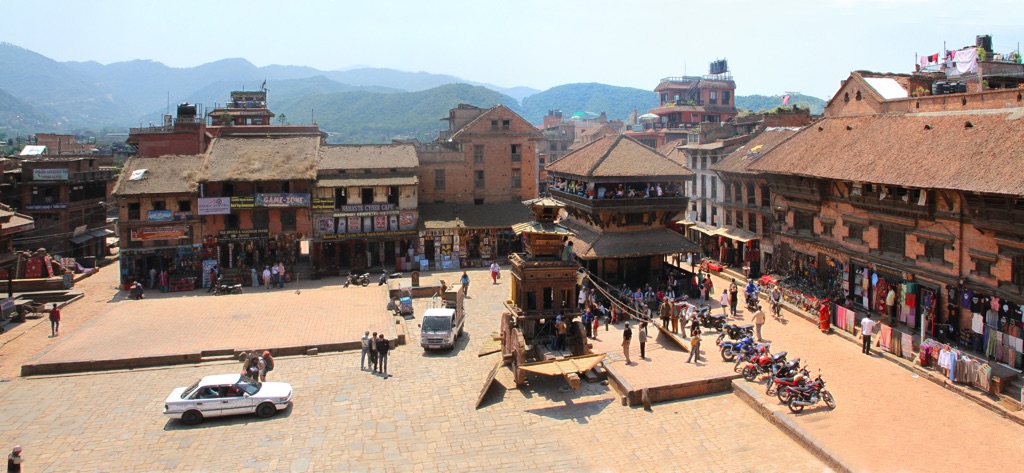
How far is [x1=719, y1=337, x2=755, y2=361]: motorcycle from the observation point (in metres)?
25.5

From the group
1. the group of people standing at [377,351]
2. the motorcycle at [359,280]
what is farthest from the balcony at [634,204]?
the group of people standing at [377,351]

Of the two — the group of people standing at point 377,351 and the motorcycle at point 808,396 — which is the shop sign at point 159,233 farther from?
the motorcycle at point 808,396

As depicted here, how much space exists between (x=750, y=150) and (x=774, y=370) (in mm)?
25809

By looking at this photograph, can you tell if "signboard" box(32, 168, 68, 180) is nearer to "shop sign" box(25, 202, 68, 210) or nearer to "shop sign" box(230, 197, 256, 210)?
"shop sign" box(25, 202, 68, 210)

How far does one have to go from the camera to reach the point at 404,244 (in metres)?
49.9

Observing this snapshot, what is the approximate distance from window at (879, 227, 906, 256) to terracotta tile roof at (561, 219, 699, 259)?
9287mm

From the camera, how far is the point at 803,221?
1421 inches

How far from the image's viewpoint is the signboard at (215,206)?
44719 millimetres

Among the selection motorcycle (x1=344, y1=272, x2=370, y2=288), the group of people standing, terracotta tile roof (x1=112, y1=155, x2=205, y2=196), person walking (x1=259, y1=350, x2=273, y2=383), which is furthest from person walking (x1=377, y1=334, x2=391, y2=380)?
terracotta tile roof (x1=112, y1=155, x2=205, y2=196)

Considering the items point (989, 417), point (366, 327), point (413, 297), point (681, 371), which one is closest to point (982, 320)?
point (989, 417)

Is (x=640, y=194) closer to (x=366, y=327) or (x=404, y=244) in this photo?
(x=366, y=327)

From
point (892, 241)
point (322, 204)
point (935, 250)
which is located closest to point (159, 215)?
point (322, 204)

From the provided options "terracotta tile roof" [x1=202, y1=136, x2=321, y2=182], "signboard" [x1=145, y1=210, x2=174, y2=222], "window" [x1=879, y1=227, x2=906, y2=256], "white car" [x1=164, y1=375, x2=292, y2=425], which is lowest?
"white car" [x1=164, y1=375, x2=292, y2=425]

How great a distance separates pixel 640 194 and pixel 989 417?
2050cm
